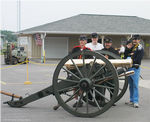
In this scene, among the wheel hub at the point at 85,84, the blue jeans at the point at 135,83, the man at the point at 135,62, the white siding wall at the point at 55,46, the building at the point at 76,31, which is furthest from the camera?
the white siding wall at the point at 55,46

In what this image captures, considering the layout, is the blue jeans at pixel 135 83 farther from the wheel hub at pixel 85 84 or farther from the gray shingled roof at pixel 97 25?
the gray shingled roof at pixel 97 25

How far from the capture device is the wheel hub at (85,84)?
4.87 m

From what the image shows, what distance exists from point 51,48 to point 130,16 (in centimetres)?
1203

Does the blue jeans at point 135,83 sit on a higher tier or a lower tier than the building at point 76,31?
lower

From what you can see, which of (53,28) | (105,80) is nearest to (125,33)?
(53,28)

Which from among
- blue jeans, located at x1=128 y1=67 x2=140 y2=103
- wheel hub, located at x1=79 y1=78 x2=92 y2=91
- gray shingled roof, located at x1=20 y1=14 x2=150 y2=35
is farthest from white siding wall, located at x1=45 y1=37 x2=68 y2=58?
wheel hub, located at x1=79 y1=78 x2=92 y2=91

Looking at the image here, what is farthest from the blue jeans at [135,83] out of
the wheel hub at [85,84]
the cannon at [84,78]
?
the wheel hub at [85,84]

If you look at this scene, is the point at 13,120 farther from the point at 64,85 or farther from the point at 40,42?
the point at 40,42

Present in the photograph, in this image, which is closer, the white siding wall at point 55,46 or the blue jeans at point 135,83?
the blue jeans at point 135,83

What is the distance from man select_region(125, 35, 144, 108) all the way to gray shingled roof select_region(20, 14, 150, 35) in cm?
1759

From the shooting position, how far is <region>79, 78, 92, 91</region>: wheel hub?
4867 mm

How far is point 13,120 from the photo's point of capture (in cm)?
493

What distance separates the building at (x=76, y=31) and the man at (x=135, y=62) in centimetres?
1758

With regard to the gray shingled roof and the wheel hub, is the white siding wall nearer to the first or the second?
the gray shingled roof
